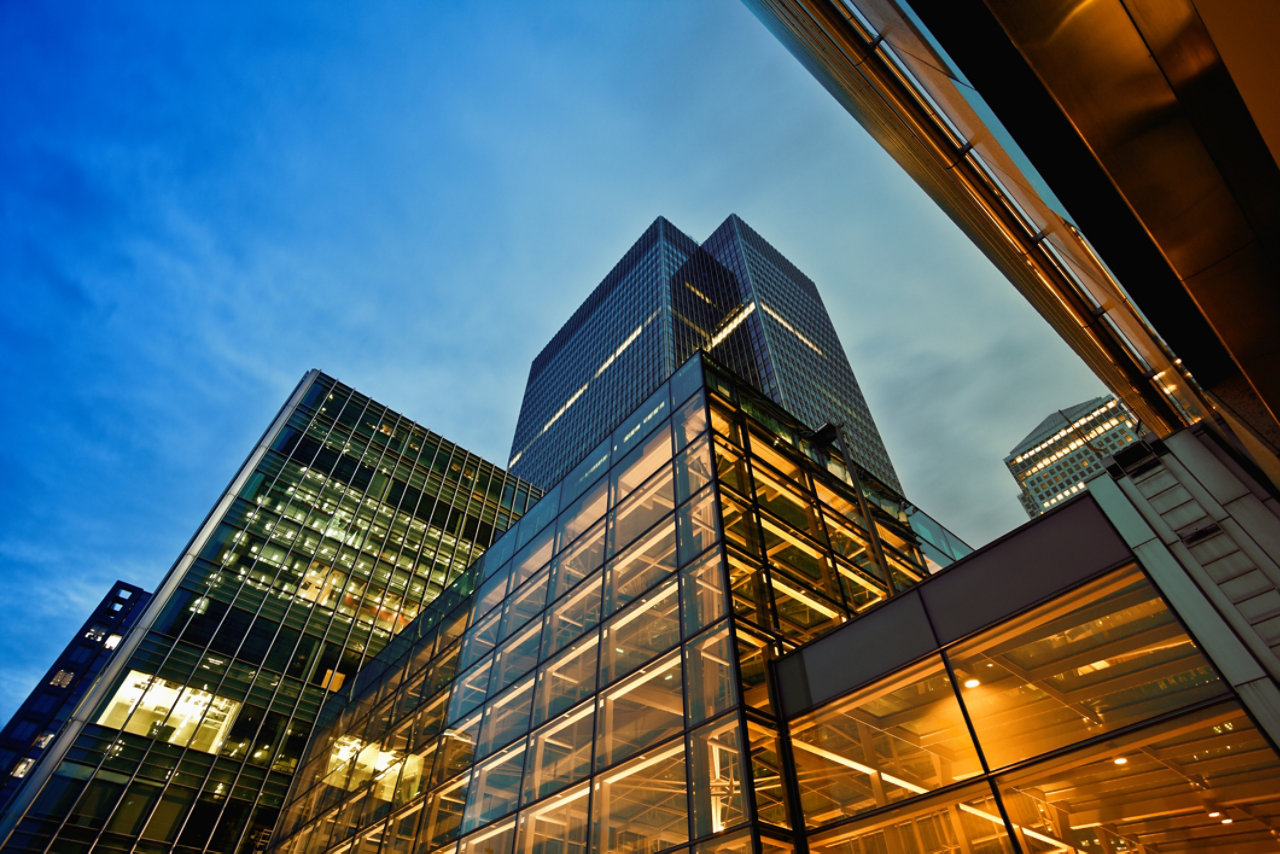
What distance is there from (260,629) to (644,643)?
33.8m

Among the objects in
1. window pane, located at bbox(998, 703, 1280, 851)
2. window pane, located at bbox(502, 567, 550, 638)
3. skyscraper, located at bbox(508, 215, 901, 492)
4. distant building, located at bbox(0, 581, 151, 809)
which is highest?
skyscraper, located at bbox(508, 215, 901, 492)

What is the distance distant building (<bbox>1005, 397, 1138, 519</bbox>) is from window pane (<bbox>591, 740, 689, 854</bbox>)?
530 feet

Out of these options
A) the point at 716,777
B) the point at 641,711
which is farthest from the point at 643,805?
the point at 716,777

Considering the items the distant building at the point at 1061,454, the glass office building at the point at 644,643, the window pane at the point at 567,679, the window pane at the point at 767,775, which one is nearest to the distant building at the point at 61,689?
the glass office building at the point at 644,643

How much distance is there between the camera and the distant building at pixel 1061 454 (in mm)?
152125

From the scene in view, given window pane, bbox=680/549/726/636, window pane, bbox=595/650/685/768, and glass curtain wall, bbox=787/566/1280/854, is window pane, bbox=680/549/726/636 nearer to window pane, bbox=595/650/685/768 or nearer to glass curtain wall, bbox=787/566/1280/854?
window pane, bbox=595/650/685/768

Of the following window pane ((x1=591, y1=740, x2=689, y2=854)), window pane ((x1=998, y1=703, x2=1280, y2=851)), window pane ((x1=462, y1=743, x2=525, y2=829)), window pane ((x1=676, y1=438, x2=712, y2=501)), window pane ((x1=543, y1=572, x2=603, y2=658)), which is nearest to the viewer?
window pane ((x1=998, y1=703, x2=1280, y2=851))

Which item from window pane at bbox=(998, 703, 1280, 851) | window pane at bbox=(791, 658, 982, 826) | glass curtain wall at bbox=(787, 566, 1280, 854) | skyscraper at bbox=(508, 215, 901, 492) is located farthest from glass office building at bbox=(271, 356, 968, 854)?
skyscraper at bbox=(508, 215, 901, 492)

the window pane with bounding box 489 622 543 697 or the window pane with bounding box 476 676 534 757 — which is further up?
the window pane with bounding box 489 622 543 697

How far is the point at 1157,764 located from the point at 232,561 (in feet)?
Result: 144

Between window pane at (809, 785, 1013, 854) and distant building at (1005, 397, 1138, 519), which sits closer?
window pane at (809, 785, 1013, 854)

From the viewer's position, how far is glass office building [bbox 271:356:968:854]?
11.3 metres

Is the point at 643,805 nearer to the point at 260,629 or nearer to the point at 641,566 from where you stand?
the point at 641,566

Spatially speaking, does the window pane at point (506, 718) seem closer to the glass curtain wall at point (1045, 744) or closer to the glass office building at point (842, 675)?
the glass office building at point (842, 675)
